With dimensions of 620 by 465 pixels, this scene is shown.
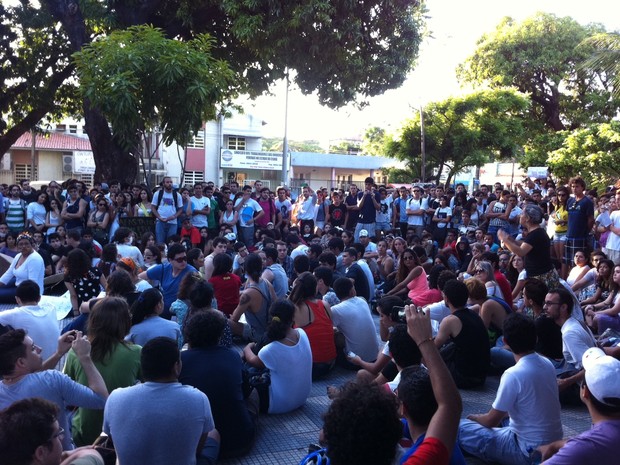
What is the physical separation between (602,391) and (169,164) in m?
38.8

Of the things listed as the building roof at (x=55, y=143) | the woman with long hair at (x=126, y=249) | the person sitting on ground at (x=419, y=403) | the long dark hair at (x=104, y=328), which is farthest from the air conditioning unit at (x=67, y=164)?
the person sitting on ground at (x=419, y=403)

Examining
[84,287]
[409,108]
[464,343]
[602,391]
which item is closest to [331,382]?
[464,343]

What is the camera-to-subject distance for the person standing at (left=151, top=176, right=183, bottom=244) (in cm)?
1203

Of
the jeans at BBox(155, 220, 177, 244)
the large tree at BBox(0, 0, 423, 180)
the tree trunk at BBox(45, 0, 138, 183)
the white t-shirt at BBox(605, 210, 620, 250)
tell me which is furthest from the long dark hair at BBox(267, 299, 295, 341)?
the tree trunk at BBox(45, 0, 138, 183)

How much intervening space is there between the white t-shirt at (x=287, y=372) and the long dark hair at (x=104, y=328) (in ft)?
4.62

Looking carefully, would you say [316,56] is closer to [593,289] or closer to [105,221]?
[105,221]

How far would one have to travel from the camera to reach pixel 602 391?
2.65 metres

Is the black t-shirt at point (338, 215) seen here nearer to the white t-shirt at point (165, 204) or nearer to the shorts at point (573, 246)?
the white t-shirt at point (165, 204)

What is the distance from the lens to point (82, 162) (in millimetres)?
38031

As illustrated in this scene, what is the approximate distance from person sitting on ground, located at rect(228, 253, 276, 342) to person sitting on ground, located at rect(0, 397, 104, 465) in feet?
13.4

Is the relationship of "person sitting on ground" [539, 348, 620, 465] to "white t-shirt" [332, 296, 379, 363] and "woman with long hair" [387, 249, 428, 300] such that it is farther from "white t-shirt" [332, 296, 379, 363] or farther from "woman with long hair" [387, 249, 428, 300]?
"woman with long hair" [387, 249, 428, 300]

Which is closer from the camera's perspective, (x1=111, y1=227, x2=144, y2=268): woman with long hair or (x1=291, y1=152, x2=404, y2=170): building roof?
(x1=111, y1=227, x2=144, y2=268): woman with long hair

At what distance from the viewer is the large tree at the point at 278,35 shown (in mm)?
14164

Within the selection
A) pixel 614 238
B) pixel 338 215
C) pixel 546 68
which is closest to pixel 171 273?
pixel 614 238
